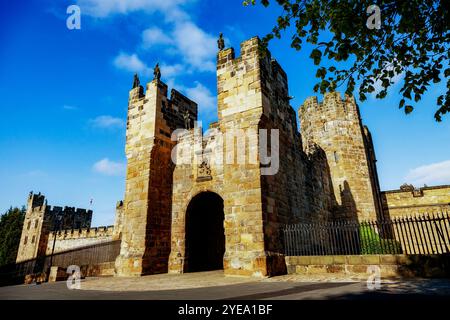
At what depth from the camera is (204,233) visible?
12039 mm

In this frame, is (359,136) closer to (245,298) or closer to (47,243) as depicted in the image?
(245,298)

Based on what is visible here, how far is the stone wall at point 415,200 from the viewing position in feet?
61.0

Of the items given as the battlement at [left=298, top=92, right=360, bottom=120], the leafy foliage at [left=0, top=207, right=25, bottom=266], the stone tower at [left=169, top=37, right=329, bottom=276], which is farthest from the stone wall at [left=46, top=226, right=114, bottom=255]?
the battlement at [left=298, top=92, right=360, bottom=120]

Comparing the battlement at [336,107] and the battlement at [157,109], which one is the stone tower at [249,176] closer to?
the battlement at [157,109]

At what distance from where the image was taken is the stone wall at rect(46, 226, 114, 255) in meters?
27.9

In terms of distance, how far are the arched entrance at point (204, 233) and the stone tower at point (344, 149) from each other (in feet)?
23.2

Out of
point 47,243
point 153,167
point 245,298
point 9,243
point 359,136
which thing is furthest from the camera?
point 9,243

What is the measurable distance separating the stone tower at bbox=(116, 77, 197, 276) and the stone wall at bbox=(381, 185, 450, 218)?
51.4ft

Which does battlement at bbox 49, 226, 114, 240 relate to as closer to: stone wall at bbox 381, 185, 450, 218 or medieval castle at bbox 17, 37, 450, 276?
medieval castle at bbox 17, 37, 450, 276

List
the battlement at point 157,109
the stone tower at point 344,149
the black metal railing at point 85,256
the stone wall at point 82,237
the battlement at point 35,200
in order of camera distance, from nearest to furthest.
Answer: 1. the battlement at point 157,109
2. the black metal railing at point 85,256
3. the stone tower at point 344,149
4. the stone wall at point 82,237
5. the battlement at point 35,200

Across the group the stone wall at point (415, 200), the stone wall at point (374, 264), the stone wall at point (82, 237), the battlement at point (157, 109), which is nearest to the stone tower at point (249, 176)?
the stone wall at point (374, 264)

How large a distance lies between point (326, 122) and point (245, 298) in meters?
16.2
